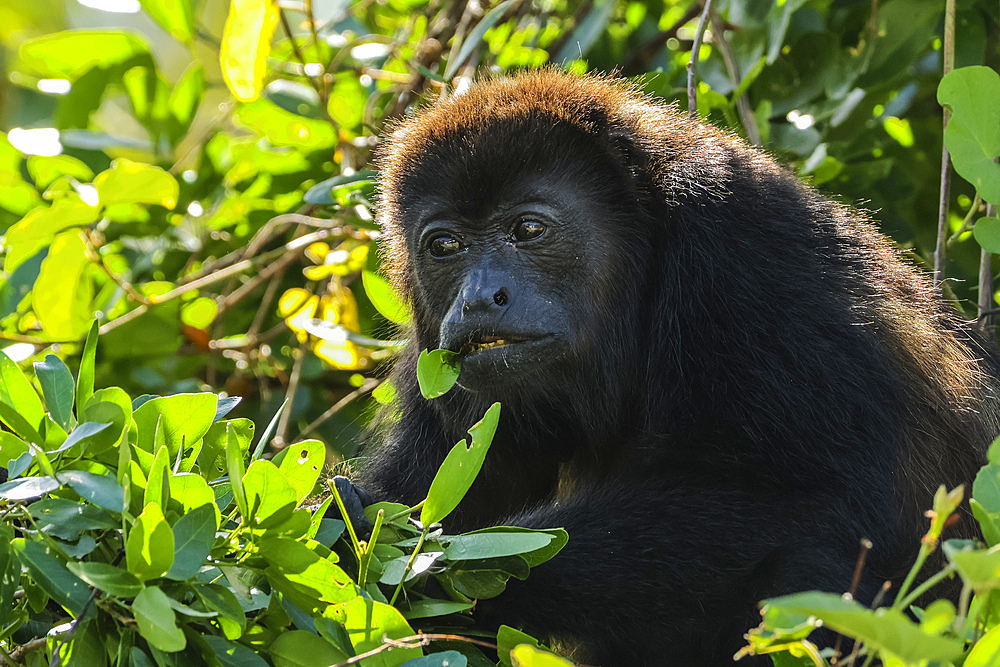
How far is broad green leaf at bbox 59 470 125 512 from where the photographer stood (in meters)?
1.63

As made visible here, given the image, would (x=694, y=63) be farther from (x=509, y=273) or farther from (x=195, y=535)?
(x=195, y=535)

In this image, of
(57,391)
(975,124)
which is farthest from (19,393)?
(975,124)

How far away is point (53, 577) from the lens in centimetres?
166

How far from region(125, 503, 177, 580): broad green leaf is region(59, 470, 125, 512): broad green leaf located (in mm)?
64

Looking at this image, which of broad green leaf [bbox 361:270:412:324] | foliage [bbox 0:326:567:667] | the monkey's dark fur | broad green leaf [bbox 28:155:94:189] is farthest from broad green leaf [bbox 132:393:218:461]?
broad green leaf [bbox 28:155:94:189]

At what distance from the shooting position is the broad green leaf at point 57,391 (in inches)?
74.1

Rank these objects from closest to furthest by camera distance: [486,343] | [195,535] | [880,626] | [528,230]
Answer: [880,626], [195,535], [486,343], [528,230]

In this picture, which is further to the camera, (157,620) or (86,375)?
(86,375)

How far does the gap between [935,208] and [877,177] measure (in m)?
0.44

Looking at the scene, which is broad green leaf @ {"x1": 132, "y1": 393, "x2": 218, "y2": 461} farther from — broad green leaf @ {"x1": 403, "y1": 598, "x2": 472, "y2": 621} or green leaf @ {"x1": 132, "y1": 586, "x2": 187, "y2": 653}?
broad green leaf @ {"x1": 403, "y1": 598, "x2": 472, "y2": 621}

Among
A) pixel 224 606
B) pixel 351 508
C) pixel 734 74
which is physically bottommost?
pixel 351 508

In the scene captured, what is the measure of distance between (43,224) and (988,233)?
273cm

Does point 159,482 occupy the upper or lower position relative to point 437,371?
upper

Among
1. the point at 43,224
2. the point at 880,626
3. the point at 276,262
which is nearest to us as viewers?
the point at 880,626
